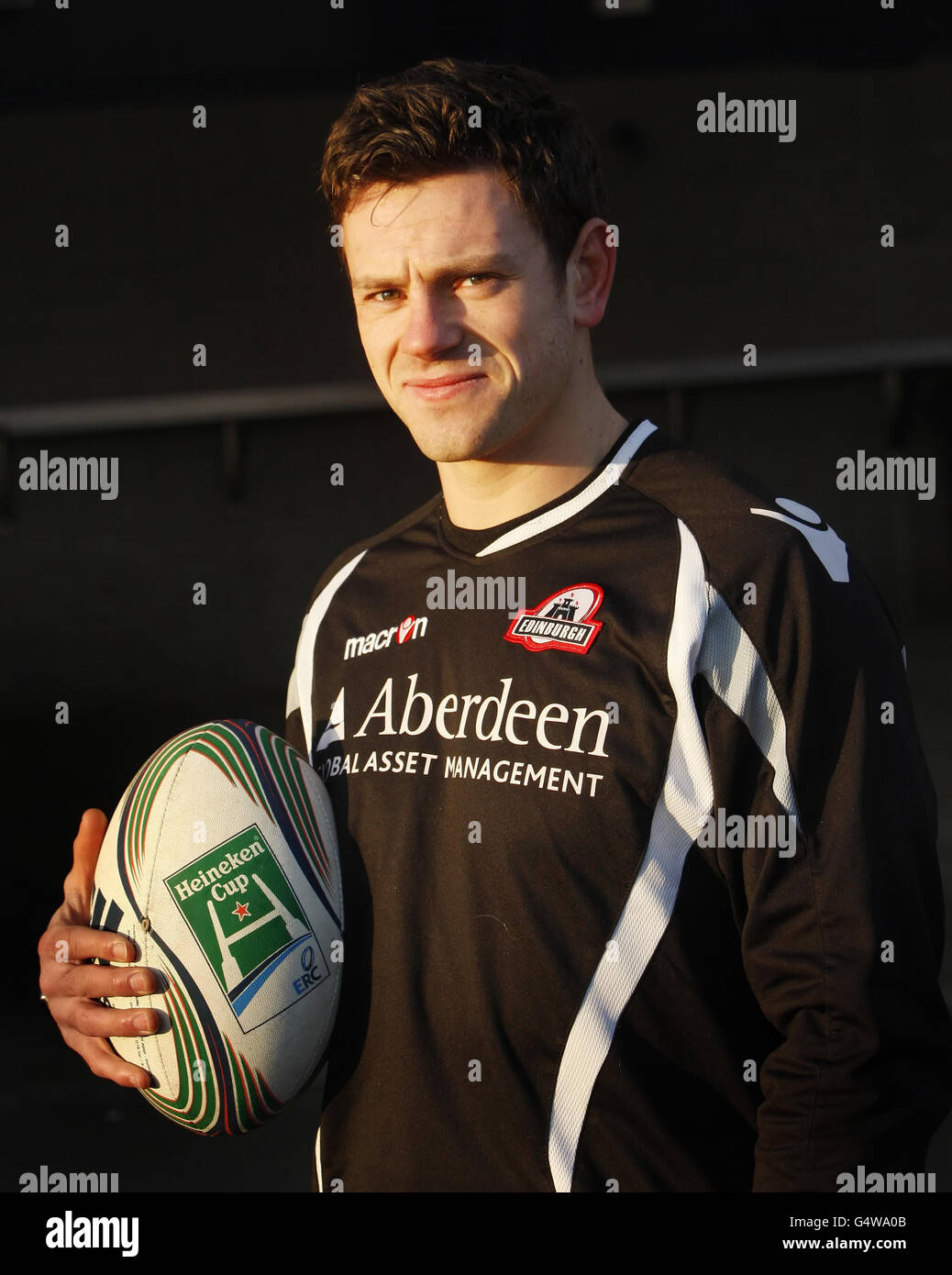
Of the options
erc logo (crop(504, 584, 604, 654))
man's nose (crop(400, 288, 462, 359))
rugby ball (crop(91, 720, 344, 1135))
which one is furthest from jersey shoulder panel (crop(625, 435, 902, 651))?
rugby ball (crop(91, 720, 344, 1135))

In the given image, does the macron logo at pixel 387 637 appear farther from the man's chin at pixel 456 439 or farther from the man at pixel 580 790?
the man's chin at pixel 456 439

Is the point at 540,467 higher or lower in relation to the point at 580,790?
higher

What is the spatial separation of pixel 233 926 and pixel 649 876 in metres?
0.44

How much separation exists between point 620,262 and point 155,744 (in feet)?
6.20

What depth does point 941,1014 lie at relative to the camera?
1.18 meters

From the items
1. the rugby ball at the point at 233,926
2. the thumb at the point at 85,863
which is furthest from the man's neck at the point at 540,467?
the thumb at the point at 85,863

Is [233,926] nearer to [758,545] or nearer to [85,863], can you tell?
[85,863]

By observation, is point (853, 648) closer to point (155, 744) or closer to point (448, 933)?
point (448, 933)

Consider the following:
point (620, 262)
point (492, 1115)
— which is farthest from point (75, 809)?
point (492, 1115)

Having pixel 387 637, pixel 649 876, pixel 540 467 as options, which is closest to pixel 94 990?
pixel 387 637

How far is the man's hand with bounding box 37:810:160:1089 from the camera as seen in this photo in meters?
1.31

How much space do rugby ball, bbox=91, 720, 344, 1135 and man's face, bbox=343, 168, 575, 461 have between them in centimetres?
41

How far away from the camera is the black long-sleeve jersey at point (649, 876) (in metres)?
1.15

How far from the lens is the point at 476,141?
1282mm
